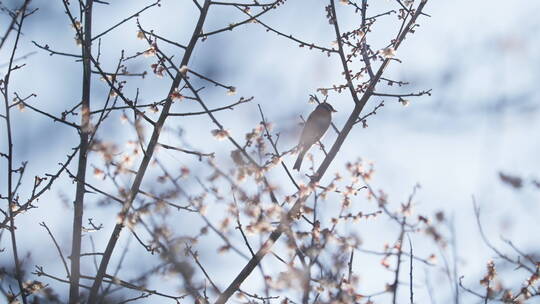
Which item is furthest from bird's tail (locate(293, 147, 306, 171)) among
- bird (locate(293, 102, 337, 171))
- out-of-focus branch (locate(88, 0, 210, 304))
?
out-of-focus branch (locate(88, 0, 210, 304))

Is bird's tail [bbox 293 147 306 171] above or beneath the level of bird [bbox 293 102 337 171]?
beneath

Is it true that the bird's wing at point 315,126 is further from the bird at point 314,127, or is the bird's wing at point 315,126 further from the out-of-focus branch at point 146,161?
the out-of-focus branch at point 146,161

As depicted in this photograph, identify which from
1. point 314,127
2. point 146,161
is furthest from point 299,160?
point 146,161

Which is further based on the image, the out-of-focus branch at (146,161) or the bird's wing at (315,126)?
the bird's wing at (315,126)

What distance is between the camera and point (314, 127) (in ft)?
20.7

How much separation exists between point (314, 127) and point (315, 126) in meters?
0.04

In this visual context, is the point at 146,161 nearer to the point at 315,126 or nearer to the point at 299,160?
the point at 299,160

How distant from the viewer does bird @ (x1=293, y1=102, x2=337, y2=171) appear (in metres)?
6.11

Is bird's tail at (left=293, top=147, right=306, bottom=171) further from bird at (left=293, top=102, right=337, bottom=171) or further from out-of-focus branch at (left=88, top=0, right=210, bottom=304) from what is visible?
out-of-focus branch at (left=88, top=0, right=210, bottom=304)

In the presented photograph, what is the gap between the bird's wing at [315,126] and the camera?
6.13 metres

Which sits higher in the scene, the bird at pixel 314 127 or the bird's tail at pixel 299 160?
the bird at pixel 314 127

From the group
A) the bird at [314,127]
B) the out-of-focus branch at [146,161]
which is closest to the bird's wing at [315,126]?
the bird at [314,127]

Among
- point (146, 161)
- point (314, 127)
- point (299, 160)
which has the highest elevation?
point (314, 127)

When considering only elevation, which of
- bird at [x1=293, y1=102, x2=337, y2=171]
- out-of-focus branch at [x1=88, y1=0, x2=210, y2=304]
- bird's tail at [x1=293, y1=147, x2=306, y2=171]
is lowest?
out-of-focus branch at [x1=88, y1=0, x2=210, y2=304]
